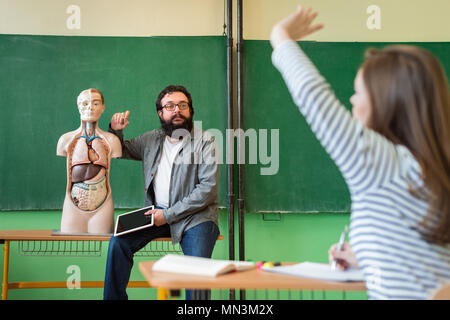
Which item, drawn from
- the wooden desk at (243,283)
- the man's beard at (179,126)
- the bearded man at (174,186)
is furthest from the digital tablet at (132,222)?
the wooden desk at (243,283)

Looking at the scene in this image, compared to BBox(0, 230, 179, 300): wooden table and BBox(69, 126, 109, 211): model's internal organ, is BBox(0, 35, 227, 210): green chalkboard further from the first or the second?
BBox(69, 126, 109, 211): model's internal organ

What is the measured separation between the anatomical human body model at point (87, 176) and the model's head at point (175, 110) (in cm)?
36

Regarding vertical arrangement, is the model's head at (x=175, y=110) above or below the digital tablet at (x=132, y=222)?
above

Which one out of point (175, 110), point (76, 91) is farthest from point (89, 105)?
point (76, 91)

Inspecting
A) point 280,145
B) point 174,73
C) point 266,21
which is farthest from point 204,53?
point 280,145

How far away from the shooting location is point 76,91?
3.68 m

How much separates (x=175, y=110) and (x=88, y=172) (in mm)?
624

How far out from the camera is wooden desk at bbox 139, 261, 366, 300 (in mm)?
1188

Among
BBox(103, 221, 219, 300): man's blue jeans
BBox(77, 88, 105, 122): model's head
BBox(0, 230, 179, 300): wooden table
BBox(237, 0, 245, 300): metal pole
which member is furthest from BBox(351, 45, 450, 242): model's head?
BBox(237, 0, 245, 300): metal pole

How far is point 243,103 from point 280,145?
41 centimetres

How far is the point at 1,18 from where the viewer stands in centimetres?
371

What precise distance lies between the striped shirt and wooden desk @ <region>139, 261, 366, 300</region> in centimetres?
15

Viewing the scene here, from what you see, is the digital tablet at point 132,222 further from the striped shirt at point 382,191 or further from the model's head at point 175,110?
the striped shirt at point 382,191

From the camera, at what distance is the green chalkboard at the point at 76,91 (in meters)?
3.62
